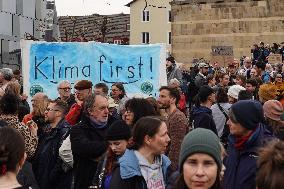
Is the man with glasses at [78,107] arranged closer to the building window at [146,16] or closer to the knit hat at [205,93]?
the knit hat at [205,93]

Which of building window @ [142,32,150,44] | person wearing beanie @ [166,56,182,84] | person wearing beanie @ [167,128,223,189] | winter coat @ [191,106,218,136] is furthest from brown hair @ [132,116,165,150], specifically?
building window @ [142,32,150,44]

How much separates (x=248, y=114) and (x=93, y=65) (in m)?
7.89

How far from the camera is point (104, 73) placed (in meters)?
13.0

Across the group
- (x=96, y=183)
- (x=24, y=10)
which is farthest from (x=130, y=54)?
(x=24, y=10)

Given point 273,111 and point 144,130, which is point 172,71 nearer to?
point 273,111

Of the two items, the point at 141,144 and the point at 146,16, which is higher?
the point at 146,16

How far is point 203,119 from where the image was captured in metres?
8.83

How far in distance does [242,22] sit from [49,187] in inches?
1024

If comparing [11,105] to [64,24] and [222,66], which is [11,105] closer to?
[222,66]

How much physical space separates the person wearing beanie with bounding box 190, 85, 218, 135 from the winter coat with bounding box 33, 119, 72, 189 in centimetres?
227

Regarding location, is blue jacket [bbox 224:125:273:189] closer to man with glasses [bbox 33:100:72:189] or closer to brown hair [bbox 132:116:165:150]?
brown hair [bbox 132:116:165:150]

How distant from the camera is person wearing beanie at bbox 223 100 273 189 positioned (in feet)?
16.8

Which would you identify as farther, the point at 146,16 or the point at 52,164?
the point at 146,16

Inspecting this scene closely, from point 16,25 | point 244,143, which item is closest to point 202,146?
point 244,143
